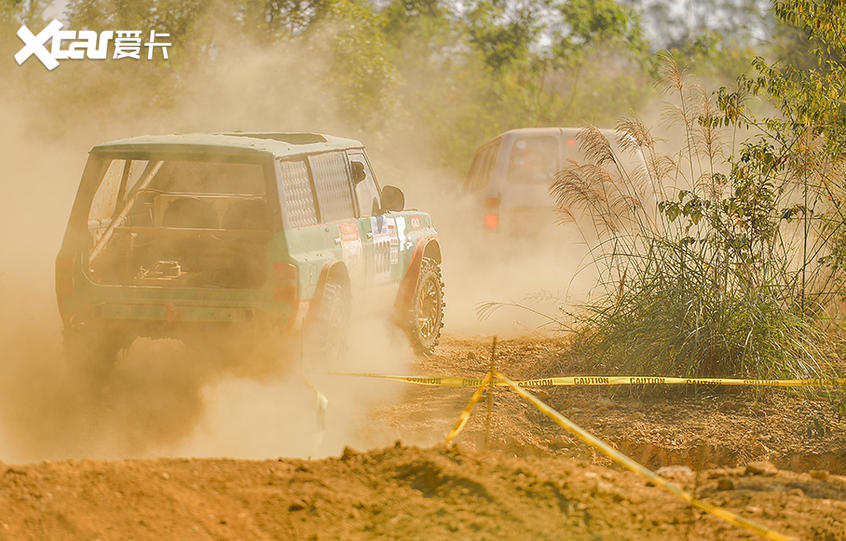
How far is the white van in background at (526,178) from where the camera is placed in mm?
12711

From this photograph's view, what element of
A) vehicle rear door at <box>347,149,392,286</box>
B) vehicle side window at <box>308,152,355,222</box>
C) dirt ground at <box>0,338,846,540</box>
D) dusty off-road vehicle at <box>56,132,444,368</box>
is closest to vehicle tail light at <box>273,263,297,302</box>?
dusty off-road vehicle at <box>56,132,444,368</box>

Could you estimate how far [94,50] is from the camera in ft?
49.1

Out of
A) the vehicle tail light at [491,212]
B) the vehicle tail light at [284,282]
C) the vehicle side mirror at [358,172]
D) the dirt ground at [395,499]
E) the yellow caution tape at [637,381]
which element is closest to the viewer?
the dirt ground at [395,499]

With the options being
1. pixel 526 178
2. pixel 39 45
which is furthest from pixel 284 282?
pixel 39 45

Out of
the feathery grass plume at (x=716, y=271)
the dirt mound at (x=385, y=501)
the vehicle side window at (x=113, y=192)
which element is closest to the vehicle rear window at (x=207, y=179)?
the vehicle side window at (x=113, y=192)

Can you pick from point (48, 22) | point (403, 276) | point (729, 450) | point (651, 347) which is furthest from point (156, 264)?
point (48, 22)

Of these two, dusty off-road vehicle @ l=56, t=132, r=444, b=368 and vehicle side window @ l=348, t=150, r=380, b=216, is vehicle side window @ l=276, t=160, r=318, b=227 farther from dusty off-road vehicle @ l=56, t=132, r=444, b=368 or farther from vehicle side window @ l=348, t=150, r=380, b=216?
vehicle side window @ l=348, t=150, r=380, b=216

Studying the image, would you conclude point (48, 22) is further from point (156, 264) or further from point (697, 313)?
point (697, 313)

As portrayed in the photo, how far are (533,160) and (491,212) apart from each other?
812mm

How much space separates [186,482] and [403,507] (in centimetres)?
102

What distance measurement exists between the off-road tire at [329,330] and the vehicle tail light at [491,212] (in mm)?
5308

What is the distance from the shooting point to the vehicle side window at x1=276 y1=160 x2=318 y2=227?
7094mm

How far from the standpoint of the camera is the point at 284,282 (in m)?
6.91

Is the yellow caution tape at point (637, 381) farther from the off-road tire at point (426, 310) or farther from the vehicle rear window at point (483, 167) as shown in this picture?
the vehicle rear window at point (483, 167)
